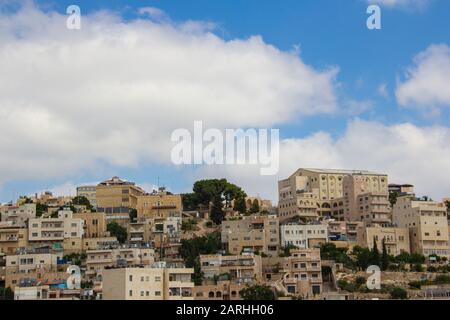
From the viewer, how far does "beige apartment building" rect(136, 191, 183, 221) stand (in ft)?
133

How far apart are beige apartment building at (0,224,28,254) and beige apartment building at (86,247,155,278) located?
369 centimetres

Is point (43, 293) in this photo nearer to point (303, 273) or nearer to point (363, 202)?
point (303, 273)

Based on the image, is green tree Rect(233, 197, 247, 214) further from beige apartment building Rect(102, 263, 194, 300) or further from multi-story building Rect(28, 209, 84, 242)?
beige apartment building Rect(102, 263, 194, 300)

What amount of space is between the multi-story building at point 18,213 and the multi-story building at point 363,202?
14152mm

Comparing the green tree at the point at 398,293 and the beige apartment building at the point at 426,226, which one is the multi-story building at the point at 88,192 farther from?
the green tree at the point at 398,293

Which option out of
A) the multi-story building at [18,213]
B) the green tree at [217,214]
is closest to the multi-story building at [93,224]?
the multi-story building at [18,213]

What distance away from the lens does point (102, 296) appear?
85.9ft

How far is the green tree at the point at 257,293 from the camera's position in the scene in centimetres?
2719

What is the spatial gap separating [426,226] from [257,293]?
11.5 metres

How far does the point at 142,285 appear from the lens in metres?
25.2

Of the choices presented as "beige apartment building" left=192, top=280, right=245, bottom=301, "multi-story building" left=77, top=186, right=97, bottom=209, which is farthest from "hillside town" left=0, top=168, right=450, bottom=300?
"multi-story building" left=77, top=186, right=97, bottom=209

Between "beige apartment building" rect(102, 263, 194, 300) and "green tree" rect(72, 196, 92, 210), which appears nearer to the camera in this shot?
"beige apartment building" rect(102, 263, 194, 300)

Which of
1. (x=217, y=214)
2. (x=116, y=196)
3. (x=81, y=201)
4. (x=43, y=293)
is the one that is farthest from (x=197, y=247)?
(x=81, y=201)
